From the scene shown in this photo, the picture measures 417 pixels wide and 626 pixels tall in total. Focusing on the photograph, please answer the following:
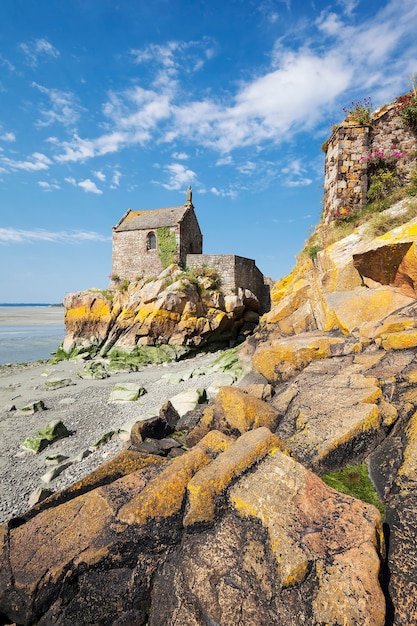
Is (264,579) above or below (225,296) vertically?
below

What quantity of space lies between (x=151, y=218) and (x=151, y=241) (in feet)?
9.82

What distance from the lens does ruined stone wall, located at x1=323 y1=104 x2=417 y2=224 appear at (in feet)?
44.3

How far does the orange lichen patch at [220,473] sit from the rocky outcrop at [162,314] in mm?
21615

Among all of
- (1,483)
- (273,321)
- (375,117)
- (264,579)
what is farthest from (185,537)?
(375,117)

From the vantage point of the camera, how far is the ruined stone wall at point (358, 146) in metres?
13.5

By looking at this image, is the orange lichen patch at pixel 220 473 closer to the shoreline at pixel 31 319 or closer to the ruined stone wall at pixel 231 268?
the ruined stone wall at pixel 231 268

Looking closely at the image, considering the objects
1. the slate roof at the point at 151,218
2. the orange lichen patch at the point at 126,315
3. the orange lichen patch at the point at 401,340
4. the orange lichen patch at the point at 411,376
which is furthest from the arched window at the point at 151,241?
the orange lichen patch at the point at 411,376

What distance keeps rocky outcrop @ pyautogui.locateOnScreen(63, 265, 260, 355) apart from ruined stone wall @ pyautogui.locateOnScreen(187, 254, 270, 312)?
68cm

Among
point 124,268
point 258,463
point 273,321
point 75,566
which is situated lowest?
point 75,566

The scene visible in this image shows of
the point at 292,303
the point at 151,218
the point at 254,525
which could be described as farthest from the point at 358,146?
the point at 151,218

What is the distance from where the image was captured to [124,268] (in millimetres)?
33562

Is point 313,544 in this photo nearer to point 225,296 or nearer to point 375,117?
point 375,117

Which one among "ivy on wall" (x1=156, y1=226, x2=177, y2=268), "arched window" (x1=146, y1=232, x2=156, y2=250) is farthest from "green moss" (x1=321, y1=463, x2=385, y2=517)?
"arched window" (x1=146, y1=232, x2=156, y2=250)

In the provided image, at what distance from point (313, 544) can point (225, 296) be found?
2643 cm
